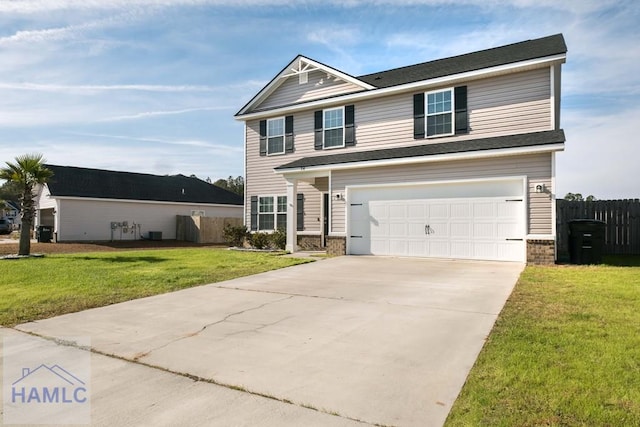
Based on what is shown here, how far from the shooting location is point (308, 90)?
17.5m

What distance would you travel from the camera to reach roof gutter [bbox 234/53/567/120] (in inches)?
485

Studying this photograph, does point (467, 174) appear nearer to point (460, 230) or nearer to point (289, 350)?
point (460, 230)

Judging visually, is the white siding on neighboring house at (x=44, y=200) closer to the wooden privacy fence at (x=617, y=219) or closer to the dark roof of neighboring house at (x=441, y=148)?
the dark roof of neighboring house at (x=441, y=148)

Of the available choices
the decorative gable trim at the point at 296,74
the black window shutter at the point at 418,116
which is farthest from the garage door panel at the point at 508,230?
the decorative gable trim at the point at 296,74

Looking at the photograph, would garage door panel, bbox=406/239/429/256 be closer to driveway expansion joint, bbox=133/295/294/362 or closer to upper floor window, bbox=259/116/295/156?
driveway expansion joint, bbox=133/295/294/362

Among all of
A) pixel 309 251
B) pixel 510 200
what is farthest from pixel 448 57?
pixel 309 251

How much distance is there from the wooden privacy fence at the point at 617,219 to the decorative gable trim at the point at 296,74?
29.8 feet

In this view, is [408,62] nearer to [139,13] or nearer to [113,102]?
[139,13]

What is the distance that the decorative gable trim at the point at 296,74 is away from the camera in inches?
640

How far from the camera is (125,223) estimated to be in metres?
26.4

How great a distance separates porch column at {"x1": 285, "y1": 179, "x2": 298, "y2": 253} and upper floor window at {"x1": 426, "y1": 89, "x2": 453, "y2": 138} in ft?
18.2

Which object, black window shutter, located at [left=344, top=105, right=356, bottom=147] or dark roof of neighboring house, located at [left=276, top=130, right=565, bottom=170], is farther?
black window shutter, located at [left=344, top=105, right=356, bottom=147]

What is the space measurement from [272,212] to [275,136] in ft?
11.3

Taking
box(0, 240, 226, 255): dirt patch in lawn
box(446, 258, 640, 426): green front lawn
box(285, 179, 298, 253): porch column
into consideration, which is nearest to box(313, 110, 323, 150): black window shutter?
box(285, 179, 298, 253): porch column
